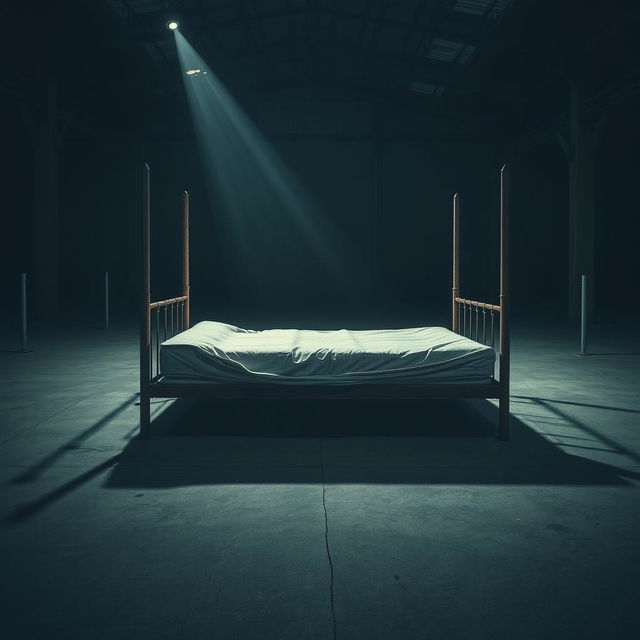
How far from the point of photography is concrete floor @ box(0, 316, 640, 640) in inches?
83.9

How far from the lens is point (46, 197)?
42.5ft

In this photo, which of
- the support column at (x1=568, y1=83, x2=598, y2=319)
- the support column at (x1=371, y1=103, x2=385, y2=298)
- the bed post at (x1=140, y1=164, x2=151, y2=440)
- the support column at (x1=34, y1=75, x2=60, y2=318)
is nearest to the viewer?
the bed post at (x1=140, y1=164, x2=151, y2=440)

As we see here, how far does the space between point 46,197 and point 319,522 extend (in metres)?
11.6

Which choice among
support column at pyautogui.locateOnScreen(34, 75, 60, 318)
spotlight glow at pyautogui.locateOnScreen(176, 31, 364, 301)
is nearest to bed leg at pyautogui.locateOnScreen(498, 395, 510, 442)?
support column at pyautogui.locateOnScreen(34, 75, 60, 318)

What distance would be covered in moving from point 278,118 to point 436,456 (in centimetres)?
1530

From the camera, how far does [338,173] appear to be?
718 inches

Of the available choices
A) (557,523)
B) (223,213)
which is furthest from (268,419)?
(223,213)

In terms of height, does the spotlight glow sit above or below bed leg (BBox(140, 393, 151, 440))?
above

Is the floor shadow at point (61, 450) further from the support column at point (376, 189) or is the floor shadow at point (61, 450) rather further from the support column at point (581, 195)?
the support column at point (376, 189)

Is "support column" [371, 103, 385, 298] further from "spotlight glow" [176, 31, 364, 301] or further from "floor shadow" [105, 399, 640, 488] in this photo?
"floor shadow" [105, 399, 640, 488]

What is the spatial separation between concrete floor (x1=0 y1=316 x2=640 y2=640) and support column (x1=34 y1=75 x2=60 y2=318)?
327 inches

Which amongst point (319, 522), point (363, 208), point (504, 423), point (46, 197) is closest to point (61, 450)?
point (319, 522)

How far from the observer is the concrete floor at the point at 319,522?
2131 mm

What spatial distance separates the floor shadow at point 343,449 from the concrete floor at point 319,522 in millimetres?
20
